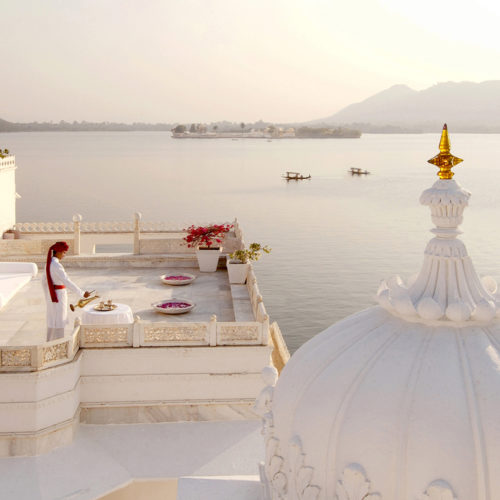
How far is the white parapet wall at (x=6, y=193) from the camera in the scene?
76.6ft

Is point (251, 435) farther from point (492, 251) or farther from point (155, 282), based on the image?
point (492, 251)

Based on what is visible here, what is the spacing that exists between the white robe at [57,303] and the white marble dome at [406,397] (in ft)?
19.8

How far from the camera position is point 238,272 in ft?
55.8

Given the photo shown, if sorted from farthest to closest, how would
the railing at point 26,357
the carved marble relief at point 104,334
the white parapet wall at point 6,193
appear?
1. the white parapet wall at point 6,193
2. the carved marble relief at point 104,334
3. the railing at point 26,357

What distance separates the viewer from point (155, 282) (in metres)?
18.0

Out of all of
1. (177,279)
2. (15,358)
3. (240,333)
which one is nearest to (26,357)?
(15,358)

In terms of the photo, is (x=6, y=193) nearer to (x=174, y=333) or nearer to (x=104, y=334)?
(x=104, y=334)

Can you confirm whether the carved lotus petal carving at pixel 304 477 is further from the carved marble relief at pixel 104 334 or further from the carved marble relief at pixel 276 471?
the carved marble relief at pixel 104 334

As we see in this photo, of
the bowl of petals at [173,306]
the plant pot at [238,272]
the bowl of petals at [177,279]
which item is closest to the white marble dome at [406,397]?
the bowl of petals at [173,306]

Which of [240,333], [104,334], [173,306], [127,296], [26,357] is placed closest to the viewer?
[26,357]


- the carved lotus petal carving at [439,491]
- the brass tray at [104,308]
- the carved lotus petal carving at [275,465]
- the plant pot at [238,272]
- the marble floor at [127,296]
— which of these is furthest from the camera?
the plant pot at [238,272]

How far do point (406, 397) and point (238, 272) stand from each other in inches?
461

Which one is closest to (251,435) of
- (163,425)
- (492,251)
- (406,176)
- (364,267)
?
(163,425)

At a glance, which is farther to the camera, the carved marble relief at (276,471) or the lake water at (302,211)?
the lake water at (302,211)
